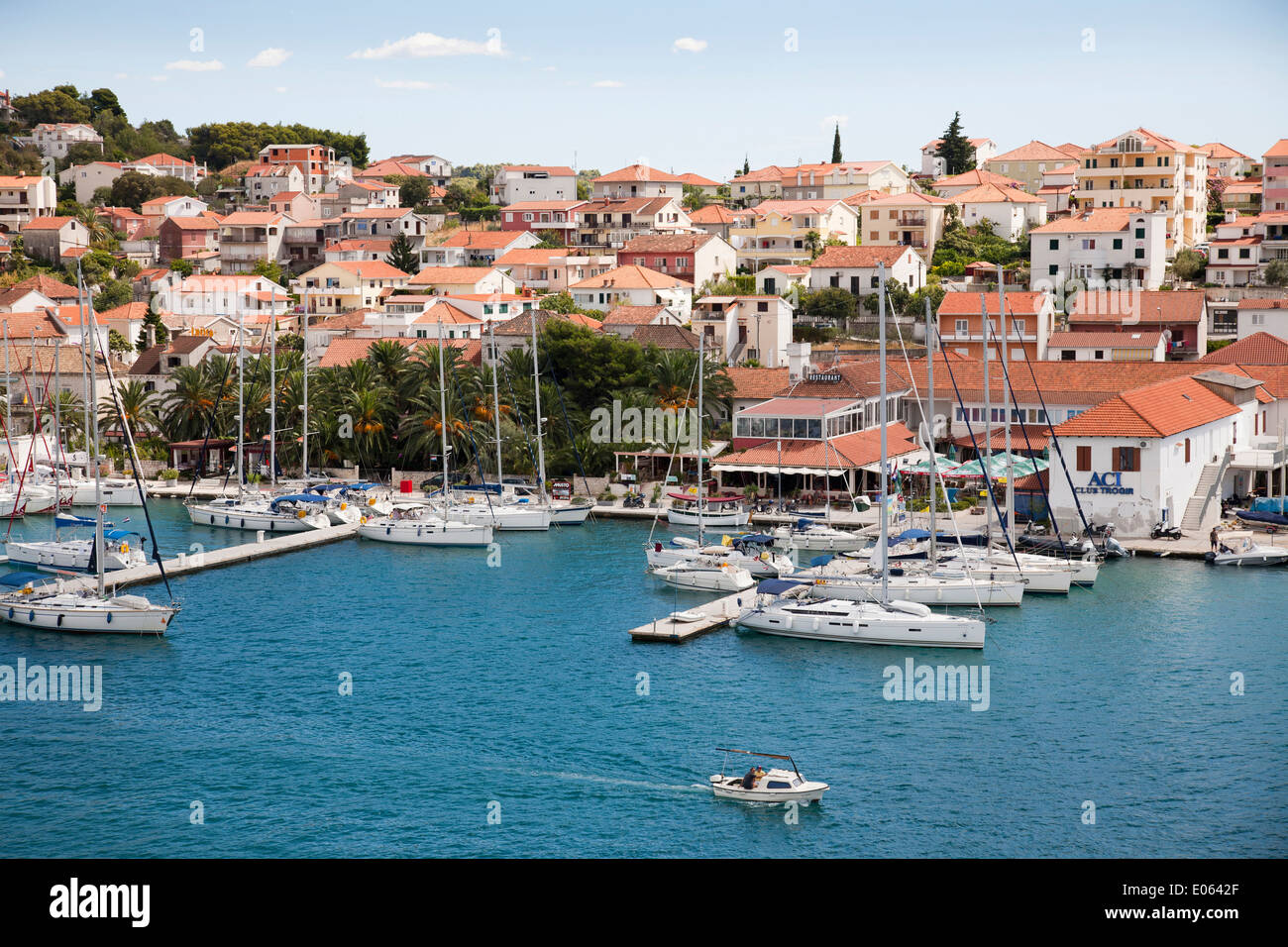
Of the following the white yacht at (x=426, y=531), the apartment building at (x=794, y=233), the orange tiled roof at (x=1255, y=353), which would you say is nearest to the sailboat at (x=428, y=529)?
the white yacht at (x=426, y=531)

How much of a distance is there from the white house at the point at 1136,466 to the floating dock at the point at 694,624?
39.8ft

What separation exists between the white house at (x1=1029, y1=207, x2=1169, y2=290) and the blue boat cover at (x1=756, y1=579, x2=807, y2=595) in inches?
1754

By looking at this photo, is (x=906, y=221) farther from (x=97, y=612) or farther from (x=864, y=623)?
(x=97, y=612)

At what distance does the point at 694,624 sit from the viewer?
32.8m

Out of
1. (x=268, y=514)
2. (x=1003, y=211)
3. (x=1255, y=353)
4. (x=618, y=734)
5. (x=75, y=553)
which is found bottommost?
(x=618, y=734)

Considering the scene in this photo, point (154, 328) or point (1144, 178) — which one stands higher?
point (1144, 178)

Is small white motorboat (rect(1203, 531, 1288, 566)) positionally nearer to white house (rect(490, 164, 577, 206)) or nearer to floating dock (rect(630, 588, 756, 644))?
floating dock (rect(630, 588, 756, 644))

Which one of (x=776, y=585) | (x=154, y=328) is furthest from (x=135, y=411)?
(x=776, y=585)

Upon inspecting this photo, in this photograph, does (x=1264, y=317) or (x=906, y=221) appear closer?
(x=1264, y=317)

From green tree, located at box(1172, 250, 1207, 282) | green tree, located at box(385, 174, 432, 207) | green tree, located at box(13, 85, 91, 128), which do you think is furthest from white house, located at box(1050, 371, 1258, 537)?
green tree, located at box(13, 85, 91, 128)

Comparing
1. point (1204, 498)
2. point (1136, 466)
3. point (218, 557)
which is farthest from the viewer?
point (1204, 498)

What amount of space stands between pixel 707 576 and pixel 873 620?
22.6 feet
